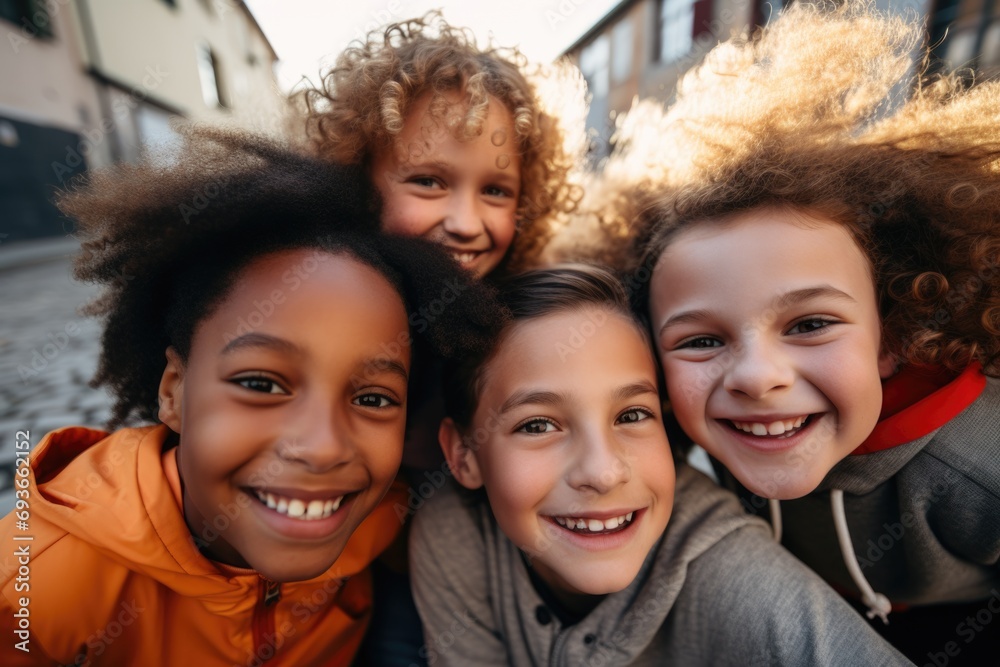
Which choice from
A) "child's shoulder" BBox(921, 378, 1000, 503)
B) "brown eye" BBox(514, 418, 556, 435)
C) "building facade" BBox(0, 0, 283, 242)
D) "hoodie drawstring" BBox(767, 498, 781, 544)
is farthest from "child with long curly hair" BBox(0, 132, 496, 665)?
"building facade" BBox(0, 0, 283, 242)

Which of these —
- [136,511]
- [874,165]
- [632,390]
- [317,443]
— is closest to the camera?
[317,443]

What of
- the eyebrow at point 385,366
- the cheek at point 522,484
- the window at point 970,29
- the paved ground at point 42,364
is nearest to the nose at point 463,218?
the eyebrow at point 385,366

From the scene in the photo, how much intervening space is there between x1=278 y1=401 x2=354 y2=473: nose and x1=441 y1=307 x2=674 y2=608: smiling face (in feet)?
1.31

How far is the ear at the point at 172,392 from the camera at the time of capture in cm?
128

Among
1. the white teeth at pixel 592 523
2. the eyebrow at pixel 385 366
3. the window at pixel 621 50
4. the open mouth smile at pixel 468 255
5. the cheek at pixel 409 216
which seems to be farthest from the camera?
the window at pixel 621 50

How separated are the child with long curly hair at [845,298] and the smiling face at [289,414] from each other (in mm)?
769

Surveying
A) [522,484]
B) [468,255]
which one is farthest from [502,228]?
[522,484]

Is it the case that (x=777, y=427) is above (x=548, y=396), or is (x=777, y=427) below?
below

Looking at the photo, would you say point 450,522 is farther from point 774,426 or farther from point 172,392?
point 774,426

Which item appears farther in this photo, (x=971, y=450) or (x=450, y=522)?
(x=450, y=522)

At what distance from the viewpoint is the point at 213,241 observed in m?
1.25

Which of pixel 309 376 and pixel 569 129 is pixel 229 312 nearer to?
pixel 309 376

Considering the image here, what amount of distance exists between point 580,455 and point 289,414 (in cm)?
65

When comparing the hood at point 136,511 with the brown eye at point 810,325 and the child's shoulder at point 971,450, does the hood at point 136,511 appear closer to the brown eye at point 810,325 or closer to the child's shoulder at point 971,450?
the brown eye at point 810,325
